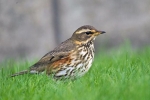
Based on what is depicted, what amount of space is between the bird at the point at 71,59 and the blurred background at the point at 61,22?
389 centimetres

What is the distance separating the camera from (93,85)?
7.64 meters

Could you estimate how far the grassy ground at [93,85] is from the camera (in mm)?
6766

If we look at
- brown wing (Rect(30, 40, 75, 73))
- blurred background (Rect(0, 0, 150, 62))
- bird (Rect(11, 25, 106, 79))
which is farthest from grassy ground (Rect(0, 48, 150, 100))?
blurred background (Rect(0, 0, 150, 62))

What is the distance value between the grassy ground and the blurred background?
153 inches

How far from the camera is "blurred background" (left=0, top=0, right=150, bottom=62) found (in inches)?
530

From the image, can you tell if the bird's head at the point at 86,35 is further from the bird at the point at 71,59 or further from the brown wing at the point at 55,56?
the brown wing at the point at 55,56

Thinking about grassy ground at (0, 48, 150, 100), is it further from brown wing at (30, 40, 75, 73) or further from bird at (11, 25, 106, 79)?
brown wing at (30, 40, 75, 73)

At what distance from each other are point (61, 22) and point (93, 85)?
6.14 m

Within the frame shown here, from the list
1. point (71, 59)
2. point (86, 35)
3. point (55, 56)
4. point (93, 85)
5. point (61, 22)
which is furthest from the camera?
point (61, 22)

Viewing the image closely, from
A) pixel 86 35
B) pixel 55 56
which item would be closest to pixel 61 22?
pixel 86 35

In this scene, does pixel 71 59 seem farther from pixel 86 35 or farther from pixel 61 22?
pixel 61 22

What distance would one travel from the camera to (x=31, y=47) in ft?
44.5

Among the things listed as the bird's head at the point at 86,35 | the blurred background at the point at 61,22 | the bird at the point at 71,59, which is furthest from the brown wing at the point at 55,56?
the blurred background at the point at 61,22

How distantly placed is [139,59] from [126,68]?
702 millimetres
